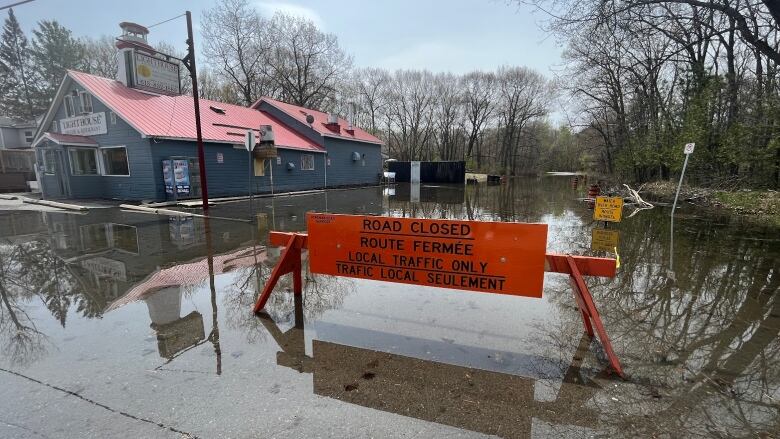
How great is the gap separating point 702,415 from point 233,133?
2175cm

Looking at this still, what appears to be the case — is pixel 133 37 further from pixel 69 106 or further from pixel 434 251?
pixel 434 251

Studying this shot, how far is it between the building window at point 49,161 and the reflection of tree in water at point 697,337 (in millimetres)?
21631

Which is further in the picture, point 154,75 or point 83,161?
point 154,75

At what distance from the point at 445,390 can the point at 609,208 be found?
9.12 metres

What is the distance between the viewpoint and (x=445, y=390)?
300 centimetres

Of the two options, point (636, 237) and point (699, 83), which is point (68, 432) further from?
point (699, 83)

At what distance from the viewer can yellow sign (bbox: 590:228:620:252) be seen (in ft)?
26.5

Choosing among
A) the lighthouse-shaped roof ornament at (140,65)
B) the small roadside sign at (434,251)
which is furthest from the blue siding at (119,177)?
the small roadside sign at (434,251)

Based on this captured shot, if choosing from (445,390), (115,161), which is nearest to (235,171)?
(115,161)

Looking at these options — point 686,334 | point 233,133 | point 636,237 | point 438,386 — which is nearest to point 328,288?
point 438,386

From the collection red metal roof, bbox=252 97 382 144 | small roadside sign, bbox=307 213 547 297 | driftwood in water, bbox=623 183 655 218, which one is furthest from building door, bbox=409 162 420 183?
small roadside sign, bbox=307 213 547 297

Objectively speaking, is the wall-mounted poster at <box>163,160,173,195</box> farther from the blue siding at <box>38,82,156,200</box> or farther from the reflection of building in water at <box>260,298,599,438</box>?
the reflection of building in water at <box>260,298,599,438</box>

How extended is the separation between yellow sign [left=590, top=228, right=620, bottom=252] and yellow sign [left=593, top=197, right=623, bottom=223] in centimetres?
38

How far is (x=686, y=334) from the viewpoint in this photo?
398cm
